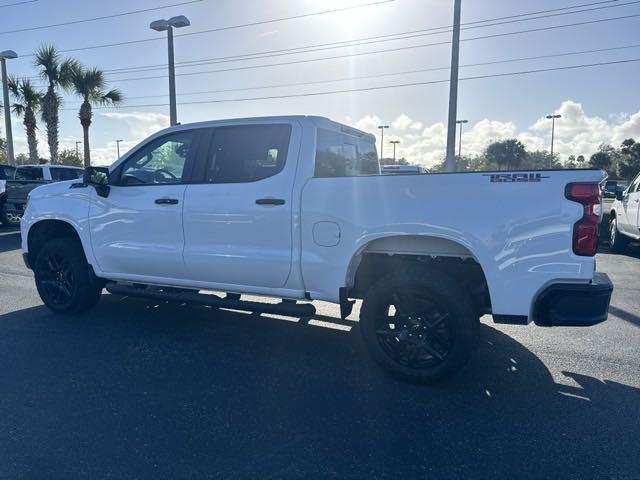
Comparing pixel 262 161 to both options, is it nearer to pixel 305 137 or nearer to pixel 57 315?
pixel 305 137

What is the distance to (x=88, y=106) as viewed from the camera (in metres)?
26.0

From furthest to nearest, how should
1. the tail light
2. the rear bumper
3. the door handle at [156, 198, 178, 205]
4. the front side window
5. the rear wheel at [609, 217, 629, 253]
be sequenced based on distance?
the rear wheel at [609, 217, 629, 253] < the front side window < the door handle at [156, 198, 178, 205] < the rear bumper < the tail light

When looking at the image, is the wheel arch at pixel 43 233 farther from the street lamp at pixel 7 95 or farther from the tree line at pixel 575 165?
the tree line at pixel 575 165

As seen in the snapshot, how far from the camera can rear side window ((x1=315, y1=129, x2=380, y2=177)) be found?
171 inches

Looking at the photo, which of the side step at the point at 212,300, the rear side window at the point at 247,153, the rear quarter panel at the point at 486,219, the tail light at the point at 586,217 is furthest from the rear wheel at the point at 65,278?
the tail light at the point at 586,217

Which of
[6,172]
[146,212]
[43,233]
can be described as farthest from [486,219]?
[6,172]

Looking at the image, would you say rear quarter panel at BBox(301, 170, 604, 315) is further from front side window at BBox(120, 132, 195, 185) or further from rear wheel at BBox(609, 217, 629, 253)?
rear wheel at BBox(609, 217, 629, 253)

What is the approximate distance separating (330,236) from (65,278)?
337cm

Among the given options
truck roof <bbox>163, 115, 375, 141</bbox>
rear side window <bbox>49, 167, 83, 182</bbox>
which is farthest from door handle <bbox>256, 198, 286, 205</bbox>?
rear side window <bbox>49, 167, 83, 182</bbox>

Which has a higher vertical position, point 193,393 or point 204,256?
point 204,256

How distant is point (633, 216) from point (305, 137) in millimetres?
8129

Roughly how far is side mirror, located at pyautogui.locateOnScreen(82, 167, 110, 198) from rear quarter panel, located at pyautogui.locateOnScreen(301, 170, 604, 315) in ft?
8.13

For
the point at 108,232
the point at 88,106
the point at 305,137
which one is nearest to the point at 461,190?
the point at 305,137

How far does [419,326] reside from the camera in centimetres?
373
